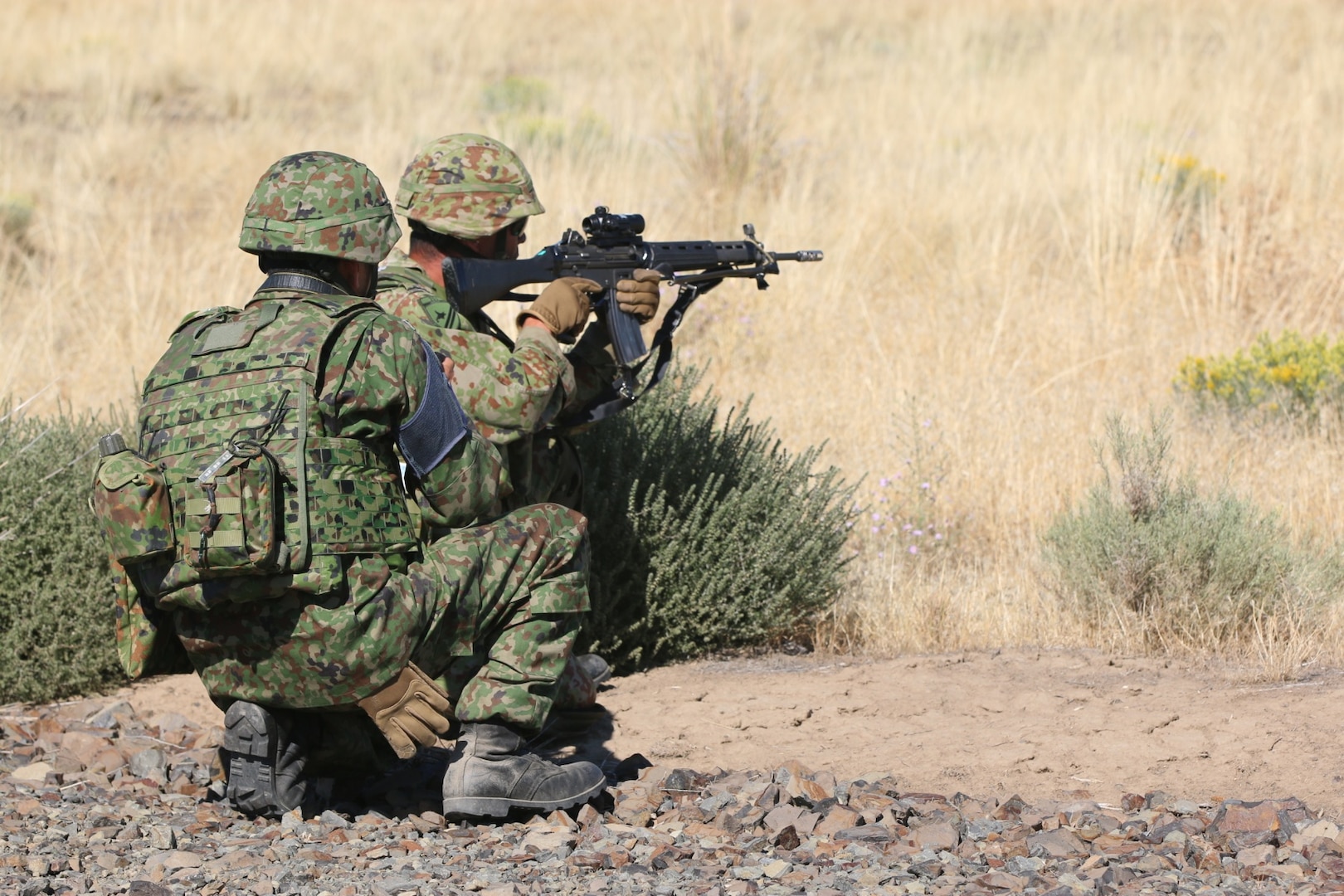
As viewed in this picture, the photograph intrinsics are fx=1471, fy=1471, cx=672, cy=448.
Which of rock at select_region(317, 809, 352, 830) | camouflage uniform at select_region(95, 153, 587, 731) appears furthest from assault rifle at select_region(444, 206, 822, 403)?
rock at select_region(317, 809, 352, 830)

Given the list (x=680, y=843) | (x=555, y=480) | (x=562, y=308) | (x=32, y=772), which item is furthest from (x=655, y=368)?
(x=32, y=772)

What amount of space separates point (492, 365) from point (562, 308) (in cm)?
30

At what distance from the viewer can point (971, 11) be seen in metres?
18.4

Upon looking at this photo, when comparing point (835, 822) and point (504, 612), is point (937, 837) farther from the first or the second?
point (504, 612)

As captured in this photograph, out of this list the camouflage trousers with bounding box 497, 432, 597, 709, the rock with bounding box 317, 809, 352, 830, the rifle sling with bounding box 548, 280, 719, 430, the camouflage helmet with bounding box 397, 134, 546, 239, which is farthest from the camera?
the rifle sling with bounding box 548, 280, 719, 430

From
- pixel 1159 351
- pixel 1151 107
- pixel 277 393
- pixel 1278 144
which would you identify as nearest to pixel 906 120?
pixel 1151 107

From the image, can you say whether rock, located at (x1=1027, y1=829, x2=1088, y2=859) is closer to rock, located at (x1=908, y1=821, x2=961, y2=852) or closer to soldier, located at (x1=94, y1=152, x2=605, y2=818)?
rock, located at (x1=908, y1=821, x2=961, y2=852)

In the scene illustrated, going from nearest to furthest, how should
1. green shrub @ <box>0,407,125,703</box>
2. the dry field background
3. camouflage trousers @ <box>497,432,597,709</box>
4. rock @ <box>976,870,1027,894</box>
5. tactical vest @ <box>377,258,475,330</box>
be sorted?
rock @ <box>976,870,1027,894</box> < tactical vest @ <box>377,258,475,330</box> < camouflage trousers @ <box>497,432,597,709</box> < green shrub @ <box>0,407,125,703</box> < the dry field background

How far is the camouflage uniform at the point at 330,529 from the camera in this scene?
3.46m

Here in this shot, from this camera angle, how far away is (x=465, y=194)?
13.9ft

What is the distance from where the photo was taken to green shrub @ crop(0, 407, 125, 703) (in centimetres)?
493

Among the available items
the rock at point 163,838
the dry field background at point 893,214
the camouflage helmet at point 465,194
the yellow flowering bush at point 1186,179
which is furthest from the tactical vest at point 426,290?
the yellow flowering bush at point 1186,179

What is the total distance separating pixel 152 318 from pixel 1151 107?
787 cm

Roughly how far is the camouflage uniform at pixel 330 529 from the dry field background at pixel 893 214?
2.00m
